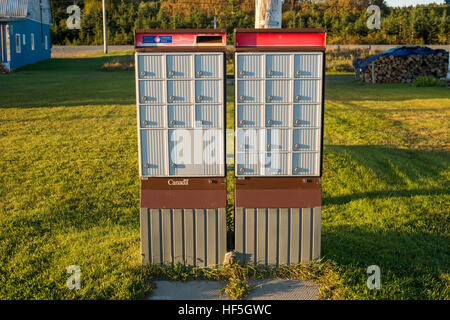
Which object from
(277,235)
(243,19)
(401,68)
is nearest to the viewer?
(277,235)

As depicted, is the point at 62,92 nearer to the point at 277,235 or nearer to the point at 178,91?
the point at 178,91

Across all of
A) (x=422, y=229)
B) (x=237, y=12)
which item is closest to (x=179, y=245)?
(x=422, y=229)

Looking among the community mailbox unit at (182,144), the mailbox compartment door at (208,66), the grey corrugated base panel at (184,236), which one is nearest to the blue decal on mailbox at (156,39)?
the community mailbox unit at (182,144)

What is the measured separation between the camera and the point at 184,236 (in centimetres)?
464

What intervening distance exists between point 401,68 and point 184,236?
25026 mm

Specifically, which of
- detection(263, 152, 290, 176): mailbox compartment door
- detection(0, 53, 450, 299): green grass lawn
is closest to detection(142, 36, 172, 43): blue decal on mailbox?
detection(263, 152, 290, 176): mailbox compartment door

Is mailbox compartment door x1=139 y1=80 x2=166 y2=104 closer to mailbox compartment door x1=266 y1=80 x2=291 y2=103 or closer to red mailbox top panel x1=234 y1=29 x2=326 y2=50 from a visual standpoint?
red mailbox top panel x1=234 y1=29 x2=326 y2=50

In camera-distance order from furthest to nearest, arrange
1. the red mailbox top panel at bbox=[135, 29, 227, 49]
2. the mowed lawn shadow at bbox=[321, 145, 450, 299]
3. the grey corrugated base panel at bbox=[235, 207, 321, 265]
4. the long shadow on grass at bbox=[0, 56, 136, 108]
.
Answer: the long shadow on grass at bbox=[0, 56, 136, 108]
the mowed lawn shadow at bbox=[321, 145, 450, 299]
the grey corrugated base panel at bbox=[235, 207, 321, 265]
the red mailbox top panel at bbox=[135, 29, 227, 49]

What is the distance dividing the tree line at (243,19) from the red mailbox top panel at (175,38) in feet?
134

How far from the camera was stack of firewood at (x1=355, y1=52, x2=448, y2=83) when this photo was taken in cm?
2691

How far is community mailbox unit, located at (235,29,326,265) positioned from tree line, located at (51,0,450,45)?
134ft

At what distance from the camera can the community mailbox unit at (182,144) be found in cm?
436

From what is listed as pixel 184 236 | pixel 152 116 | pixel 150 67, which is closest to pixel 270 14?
pixel 150 67

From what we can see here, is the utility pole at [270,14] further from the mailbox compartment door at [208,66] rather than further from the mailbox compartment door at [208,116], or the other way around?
the mailbox compartment door at [208,116]
